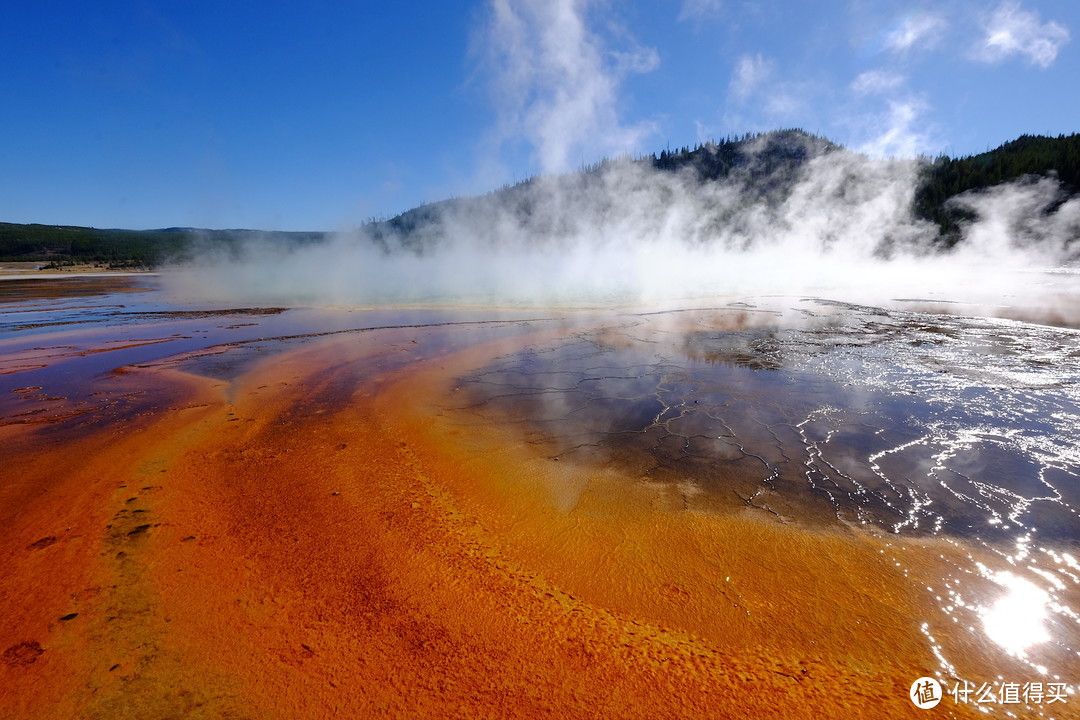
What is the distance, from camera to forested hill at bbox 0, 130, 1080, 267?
38.7m

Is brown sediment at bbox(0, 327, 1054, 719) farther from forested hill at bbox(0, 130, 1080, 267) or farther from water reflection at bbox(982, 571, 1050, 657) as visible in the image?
Answer: forested hill at bbox(0, 130, 1080, 267)

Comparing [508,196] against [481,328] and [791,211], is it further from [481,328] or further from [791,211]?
[481,328]

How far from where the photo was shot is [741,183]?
65188 millimetres

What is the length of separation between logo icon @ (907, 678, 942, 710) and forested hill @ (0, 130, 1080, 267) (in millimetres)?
42686

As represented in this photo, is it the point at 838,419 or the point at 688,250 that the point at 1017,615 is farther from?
the point at 688,250

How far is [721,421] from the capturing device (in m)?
4.92

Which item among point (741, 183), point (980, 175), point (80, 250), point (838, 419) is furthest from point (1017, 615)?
point (80, 250)

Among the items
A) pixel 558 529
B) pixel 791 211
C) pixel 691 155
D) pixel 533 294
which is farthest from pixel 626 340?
pixel 691 155

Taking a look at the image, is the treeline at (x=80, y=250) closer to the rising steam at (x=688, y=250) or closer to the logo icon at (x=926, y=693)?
the rising steam at (x=688, y=250)

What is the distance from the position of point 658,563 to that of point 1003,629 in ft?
5.55

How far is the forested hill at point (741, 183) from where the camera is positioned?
3872 cm

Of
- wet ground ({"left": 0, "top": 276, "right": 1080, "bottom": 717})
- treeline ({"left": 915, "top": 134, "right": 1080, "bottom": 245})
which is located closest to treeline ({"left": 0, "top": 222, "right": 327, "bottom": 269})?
wet ground ({"left": 0, "top": 276, "right": 1080, "bottom": 717})

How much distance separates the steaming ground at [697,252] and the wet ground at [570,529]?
10.6 m

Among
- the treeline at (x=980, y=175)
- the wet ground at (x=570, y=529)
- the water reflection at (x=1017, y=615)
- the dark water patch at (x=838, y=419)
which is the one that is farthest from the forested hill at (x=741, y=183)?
the water reflection at (x=1017, y=615)
